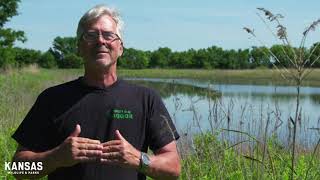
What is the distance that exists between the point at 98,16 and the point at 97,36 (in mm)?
117

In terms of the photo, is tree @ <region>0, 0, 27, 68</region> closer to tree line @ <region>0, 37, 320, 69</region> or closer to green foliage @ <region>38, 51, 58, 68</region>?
tree line @ <region>0, 37, 320, 69</region>

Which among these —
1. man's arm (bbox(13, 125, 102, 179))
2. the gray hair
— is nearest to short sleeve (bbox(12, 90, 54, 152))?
man's arm (bbox(13, 125, 102, 179))

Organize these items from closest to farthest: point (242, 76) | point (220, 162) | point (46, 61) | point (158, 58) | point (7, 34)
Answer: point (220, 162), point (7, 34), point (242, 76), point (46, 61), point (158, 58)

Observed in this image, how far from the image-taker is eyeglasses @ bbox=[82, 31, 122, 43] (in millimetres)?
2855

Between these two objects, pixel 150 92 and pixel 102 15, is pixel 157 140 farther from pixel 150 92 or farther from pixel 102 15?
pixel 102 15

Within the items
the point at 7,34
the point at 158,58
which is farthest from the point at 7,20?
the point at 158,58

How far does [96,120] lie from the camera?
2.78 metres

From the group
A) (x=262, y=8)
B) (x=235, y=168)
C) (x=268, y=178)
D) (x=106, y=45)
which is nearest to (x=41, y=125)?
(x=106, y=45)

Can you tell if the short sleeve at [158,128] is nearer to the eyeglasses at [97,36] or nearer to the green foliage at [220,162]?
the eyeglasses at [97,36]

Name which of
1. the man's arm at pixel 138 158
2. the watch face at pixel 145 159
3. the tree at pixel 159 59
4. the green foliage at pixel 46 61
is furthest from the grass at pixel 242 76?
the tree at pixel 159 59

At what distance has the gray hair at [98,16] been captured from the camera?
2.89m

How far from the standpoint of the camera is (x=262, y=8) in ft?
6.78

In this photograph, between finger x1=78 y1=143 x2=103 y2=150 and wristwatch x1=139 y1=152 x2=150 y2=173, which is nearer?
finger x1=78 y1=143 x2=103 y2=150

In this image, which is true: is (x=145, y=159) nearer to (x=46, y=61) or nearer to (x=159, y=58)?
(x=46, y=61)
